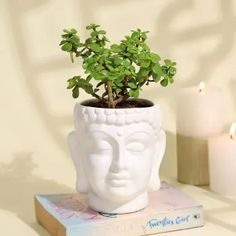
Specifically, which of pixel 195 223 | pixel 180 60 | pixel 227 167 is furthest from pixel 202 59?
pixel 195 223

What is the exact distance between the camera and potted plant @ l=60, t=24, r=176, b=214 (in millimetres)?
847

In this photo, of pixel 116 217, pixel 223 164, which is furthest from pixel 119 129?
pixel 223 164

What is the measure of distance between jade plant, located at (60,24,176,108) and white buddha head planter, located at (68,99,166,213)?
0.03 m

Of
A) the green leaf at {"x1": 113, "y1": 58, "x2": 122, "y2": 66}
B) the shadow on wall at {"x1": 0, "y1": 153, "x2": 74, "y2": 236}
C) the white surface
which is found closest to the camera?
the green leaf at {"x1": 113, "y1": 58, "x2": 122, "y2": 66}

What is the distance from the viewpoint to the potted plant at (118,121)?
0.85 m

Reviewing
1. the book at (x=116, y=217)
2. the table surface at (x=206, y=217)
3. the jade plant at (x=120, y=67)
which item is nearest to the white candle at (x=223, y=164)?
the table surface at (x=206, y=217)

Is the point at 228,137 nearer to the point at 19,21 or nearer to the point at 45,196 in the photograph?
the point at 45,196

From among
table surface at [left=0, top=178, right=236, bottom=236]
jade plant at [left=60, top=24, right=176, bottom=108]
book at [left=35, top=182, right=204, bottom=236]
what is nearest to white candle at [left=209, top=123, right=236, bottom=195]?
table surface at [left=0, top=178, right=236, bottom=236]

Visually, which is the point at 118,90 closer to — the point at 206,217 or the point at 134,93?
the point at 134,93

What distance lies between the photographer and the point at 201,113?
1116 mm

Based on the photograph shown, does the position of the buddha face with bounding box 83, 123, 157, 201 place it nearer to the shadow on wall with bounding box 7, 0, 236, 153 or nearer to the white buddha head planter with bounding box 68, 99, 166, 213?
the white buddha head planter with bounding box 68, 99, 166, 213

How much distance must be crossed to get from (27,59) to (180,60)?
0.94 feet

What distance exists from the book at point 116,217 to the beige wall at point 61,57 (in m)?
0.25

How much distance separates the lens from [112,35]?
1.27m
